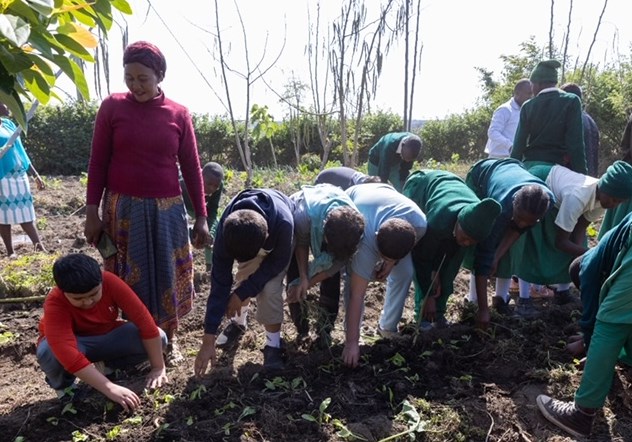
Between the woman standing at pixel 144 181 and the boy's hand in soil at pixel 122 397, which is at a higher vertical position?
the woman standing at pixel 144 181

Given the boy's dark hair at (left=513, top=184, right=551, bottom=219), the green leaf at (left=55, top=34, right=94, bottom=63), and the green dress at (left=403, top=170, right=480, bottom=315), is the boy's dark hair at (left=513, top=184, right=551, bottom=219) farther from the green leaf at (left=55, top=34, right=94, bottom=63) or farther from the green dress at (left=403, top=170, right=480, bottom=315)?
the green leaf at (left=55, top=34, right=94, bottom=63)

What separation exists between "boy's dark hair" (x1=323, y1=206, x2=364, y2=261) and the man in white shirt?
2762 mm

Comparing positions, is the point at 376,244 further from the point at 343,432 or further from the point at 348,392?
the point at 343,432

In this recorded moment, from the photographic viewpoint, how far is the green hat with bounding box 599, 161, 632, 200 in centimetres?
316

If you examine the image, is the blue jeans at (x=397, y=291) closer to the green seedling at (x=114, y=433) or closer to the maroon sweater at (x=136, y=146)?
the maroon sweater at (x=136, y=146)

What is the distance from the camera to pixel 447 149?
14.3 metres

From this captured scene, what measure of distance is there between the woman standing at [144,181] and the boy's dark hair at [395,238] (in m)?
1.08

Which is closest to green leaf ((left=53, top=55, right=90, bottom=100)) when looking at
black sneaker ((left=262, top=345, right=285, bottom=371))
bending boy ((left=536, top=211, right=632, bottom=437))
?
black sneaker ((left=262, top=345, right=285, bottom=371))

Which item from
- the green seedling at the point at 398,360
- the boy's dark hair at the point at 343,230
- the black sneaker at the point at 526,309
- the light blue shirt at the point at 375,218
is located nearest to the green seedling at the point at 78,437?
the boy's dark hair at the point at 343,230

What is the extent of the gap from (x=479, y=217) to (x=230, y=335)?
1639mm

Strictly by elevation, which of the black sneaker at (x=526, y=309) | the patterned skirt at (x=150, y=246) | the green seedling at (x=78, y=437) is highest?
the patterned skirt at (x=150, y=246)

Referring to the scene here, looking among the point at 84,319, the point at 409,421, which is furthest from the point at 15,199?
the point at 409,421

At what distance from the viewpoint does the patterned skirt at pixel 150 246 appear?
9.24 ft

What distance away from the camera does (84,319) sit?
2.61 m
